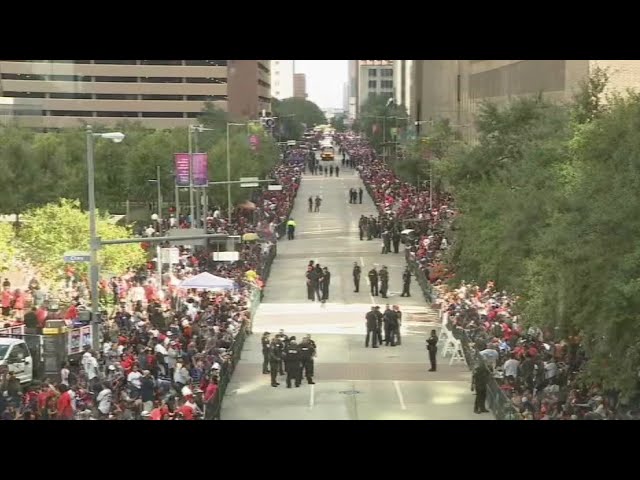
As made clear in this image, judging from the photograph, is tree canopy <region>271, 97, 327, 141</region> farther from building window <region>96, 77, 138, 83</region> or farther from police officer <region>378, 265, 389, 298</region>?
police officer <region>378, 265, 389, 298</region>

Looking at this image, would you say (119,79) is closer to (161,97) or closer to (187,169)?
(161,97)

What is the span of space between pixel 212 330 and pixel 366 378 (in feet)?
9.60

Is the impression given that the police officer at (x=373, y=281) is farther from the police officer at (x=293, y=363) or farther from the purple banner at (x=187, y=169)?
the police officer at (x=293, y=363)

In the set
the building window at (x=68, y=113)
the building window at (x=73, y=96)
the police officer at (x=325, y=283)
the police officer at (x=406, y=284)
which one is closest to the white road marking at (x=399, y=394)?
the police officer at (x=325, y=283)

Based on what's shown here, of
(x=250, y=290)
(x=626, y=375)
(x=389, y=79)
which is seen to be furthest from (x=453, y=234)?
(x=389, y=79)

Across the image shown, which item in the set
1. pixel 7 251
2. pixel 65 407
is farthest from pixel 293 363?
pixel 7 251

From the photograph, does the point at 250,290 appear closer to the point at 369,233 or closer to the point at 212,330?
the point at 212,330

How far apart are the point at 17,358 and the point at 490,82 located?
3088cm

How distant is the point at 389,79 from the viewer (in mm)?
108000

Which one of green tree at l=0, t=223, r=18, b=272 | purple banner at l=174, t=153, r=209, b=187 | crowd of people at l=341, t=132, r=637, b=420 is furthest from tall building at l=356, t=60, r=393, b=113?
green tree at l=0, t=223, r=18, b=272

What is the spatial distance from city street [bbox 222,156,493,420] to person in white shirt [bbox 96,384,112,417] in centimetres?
259

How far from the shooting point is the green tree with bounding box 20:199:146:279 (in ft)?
74.5

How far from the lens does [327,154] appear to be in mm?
58688

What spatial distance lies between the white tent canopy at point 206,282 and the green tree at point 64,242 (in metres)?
A: 2.47
